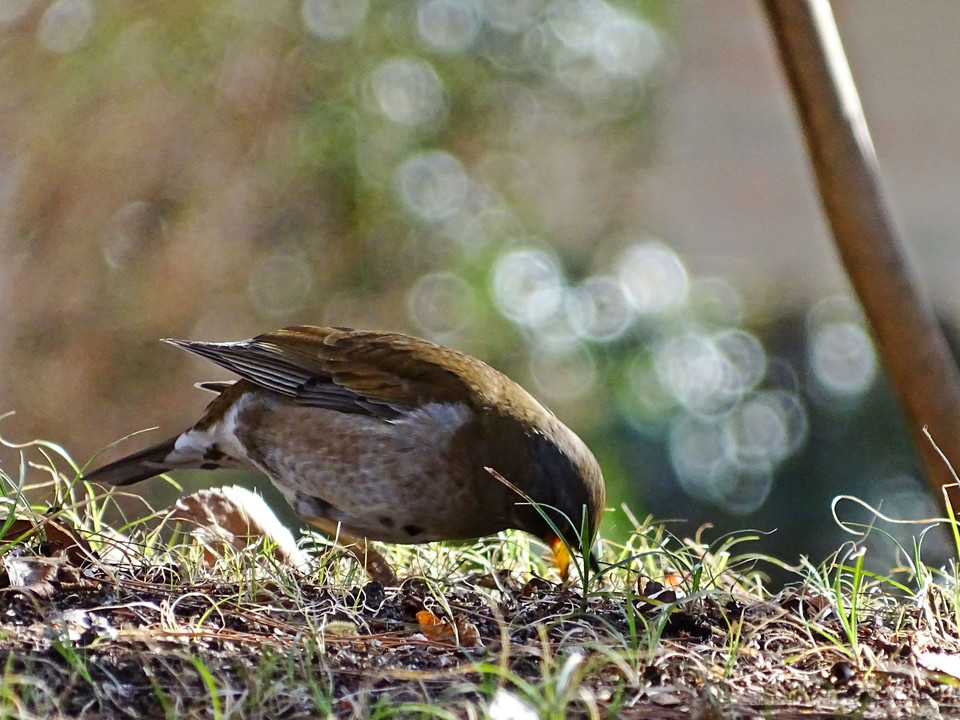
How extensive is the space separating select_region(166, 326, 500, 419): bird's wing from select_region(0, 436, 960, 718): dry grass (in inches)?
30.7

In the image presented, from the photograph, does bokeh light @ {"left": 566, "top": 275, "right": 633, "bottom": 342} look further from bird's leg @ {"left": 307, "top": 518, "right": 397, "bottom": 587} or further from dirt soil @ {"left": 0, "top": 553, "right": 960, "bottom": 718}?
dirt soil @ {"left": 0, "top": 553, "right": 960, "bottom": 718}

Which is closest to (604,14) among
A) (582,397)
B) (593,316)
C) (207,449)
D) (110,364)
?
(593,316)

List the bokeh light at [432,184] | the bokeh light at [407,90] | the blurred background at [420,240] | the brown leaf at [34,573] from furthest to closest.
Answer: the bokeh light at [432,184] < the bokeh light at [407,90] < the blurred background at [420,240] < the brown leaf at [34,573]

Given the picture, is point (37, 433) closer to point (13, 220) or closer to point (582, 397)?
point (13, 220)

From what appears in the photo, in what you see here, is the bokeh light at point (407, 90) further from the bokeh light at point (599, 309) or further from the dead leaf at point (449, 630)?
the dead leaf at point (449, 630)

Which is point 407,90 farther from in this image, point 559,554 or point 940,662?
point 940,662

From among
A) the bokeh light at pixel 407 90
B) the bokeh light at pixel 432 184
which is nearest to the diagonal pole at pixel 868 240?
the bokeh light at pixel 407 90

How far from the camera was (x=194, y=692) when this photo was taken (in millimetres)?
2086

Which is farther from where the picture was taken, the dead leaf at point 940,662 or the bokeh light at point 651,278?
the bokeh light at point 651,278

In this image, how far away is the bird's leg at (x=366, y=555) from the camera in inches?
139

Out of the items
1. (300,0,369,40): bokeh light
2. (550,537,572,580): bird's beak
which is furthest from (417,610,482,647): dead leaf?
(300,0,369,40): bokeh light

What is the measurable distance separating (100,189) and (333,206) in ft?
4.57

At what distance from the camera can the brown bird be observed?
3574 mm

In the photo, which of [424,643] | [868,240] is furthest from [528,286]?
[424,643]
